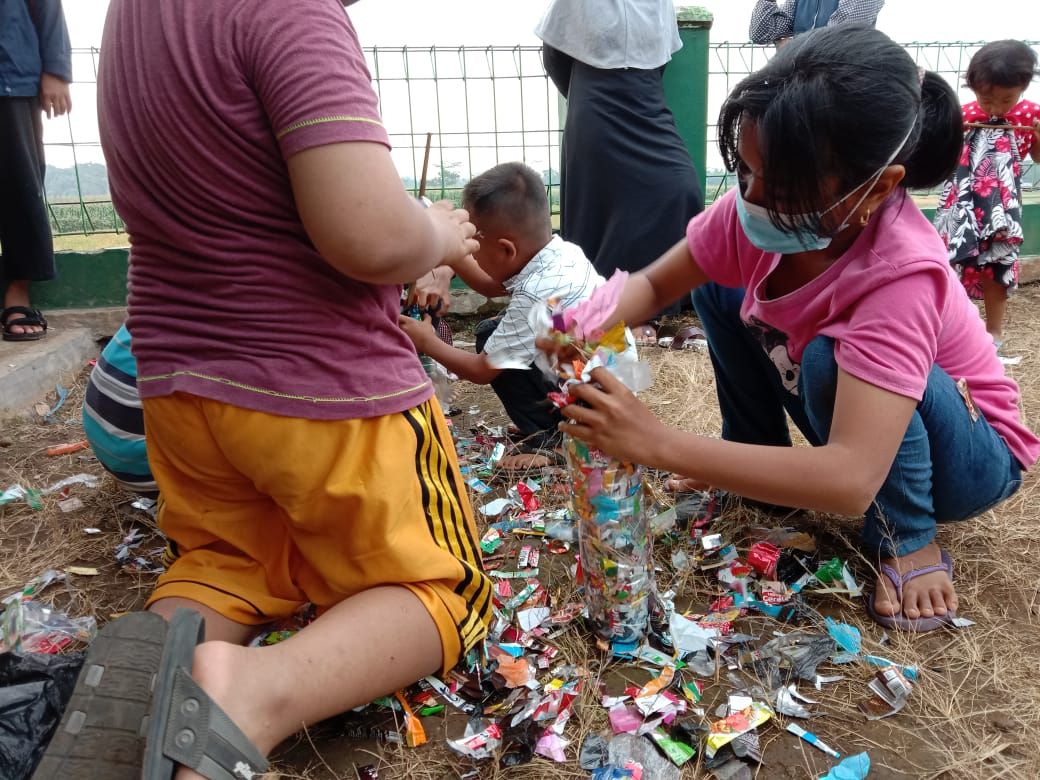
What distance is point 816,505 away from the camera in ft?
4.71

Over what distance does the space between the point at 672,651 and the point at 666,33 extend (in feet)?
10.9

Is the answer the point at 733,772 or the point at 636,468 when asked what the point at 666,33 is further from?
the point at 733,772

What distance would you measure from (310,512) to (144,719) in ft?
1.32

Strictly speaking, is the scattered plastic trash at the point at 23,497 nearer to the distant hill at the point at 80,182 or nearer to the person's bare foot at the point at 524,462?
the person's bare foot at the point at 524,462

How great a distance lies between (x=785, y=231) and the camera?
4.91 feet

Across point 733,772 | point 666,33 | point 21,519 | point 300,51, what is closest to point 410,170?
point 666,33

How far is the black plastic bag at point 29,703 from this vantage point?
1.23m

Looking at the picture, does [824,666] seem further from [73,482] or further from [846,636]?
[73,482]

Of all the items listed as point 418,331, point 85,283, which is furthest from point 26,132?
point 418,331

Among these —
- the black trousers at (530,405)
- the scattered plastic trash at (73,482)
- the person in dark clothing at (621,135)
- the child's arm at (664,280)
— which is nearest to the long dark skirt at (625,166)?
the person in dark clothing at (621,135)

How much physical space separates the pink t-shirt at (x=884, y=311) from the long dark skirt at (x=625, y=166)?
6.88ft

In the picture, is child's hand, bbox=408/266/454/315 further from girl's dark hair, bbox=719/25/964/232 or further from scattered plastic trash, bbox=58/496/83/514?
girl's dark hair, bbox=719/25/964/232

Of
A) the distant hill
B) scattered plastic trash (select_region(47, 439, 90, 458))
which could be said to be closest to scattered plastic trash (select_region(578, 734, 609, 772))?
scattered plastic trash (select_region(47, 439, 90, 458))

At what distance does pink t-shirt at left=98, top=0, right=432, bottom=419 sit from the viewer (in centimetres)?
123
